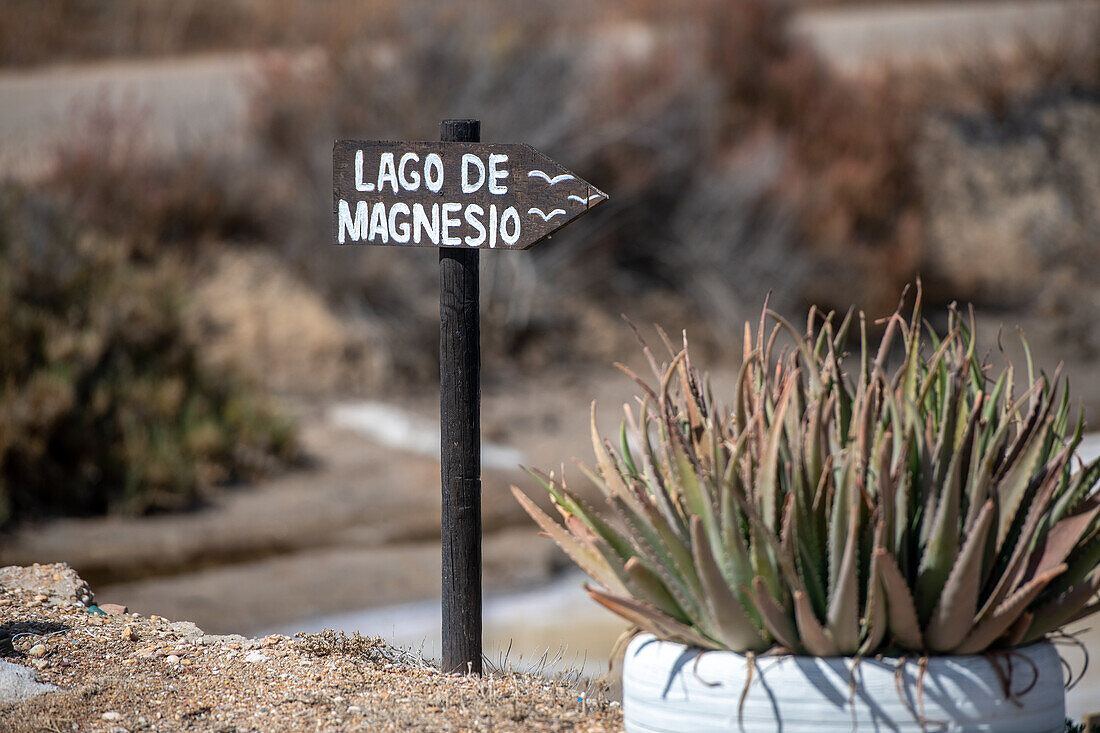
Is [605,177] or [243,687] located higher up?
[605,177]

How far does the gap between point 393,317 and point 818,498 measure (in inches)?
456

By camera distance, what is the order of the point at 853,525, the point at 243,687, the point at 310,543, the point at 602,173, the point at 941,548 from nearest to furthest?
the point at 853,525
the point at 941,548
the point at 243,687
the point at 310,543
the point at 602,173

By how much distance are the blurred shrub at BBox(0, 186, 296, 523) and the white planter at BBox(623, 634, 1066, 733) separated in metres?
7.20

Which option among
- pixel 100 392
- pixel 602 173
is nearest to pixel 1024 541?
pixel 100 392

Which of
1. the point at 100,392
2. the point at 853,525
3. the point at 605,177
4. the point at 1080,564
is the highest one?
the point at 605,177

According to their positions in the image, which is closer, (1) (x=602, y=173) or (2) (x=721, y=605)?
(2) (x=721, y=605)

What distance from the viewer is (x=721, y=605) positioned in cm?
278

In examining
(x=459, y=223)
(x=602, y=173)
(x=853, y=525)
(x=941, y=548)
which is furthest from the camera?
(x=602, y=173)

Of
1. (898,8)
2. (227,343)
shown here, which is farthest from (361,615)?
(898,8)

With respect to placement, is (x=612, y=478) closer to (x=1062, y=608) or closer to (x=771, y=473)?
(x=771, y=473)

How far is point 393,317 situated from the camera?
46.5 feet

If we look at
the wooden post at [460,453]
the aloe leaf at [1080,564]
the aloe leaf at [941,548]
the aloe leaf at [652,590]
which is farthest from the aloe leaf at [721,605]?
the wooden post at [460,453]

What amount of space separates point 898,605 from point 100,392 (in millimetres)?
8563

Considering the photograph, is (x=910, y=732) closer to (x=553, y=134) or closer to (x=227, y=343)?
(x=227, y=343)
